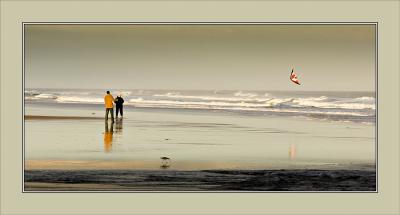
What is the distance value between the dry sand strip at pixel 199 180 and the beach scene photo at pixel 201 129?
2 cm

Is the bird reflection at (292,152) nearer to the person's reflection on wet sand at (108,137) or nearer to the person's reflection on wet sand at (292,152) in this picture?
the person's reflection on wet sand at (292,152)

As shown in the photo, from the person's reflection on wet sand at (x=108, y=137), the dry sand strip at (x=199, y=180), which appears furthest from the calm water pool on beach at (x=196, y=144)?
the dry sand strip at (x=199, y=180)

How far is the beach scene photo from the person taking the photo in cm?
1571

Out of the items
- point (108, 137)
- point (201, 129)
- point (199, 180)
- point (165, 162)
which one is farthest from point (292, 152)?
point (201, 129)

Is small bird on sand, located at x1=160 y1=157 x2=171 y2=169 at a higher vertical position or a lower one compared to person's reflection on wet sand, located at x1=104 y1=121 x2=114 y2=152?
lower

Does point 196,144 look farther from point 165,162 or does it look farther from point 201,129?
point 201,129

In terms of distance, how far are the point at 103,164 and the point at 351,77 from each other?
17.9 m

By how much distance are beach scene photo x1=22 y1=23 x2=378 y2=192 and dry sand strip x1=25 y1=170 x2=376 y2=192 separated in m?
0.02

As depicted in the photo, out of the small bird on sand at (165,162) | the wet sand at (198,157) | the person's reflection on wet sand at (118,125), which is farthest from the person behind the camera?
the person's reflection on wet sand at (118,125)

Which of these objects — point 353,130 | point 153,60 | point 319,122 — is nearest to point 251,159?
point 353,130

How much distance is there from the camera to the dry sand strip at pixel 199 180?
49.5ft

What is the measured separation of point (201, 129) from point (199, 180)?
8.15 metres

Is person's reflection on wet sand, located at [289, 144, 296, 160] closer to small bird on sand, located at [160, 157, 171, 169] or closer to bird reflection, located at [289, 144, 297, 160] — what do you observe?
bird reflection, located at [289, 144, 297, 160]

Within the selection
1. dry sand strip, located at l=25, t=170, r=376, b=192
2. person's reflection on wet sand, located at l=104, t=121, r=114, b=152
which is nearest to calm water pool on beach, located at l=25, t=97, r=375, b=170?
person's reflection on wet sand, located at l=104, t=121, r=114, b=152
